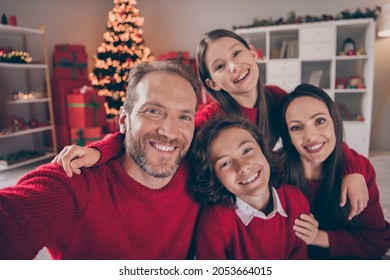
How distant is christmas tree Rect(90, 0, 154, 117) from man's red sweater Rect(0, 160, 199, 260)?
380 mm

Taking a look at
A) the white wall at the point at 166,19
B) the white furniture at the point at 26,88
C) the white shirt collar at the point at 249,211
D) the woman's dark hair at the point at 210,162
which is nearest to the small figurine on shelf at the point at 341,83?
the white wall at the point at 166,19

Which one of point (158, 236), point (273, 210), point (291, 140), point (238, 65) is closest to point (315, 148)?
point (291, 140)

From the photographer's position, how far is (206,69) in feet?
3.03

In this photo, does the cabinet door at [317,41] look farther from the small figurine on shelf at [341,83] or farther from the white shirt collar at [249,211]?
the white shirt collar at [249,211]

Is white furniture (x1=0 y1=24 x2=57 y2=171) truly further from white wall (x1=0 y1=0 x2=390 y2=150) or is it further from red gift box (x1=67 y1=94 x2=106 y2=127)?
red gift box (x1=67 y1=94 x2=106 y2=127)

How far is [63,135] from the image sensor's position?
255 cm

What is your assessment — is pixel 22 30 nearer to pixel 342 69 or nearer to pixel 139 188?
pixel 139 188

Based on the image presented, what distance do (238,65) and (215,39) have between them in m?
0.10

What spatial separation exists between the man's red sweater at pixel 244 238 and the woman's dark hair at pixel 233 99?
0.25 meters

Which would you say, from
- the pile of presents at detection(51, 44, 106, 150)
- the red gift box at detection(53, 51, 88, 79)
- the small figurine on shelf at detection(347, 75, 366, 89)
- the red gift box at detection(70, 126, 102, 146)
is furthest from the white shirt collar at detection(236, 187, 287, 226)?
the red gift box at detection(70, 126, 102, 146)

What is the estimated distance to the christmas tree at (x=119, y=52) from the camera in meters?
0.86

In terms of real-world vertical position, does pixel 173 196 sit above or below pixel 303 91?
below
